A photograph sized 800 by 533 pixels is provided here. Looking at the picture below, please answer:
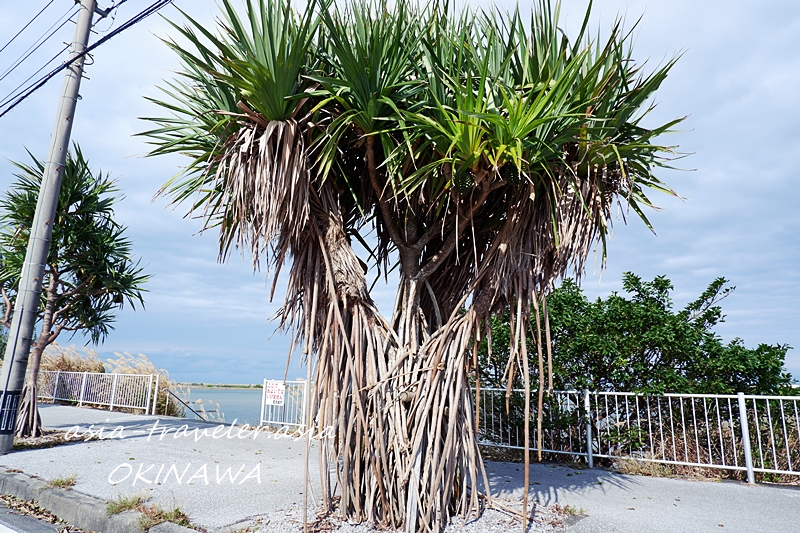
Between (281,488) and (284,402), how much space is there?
502 cm

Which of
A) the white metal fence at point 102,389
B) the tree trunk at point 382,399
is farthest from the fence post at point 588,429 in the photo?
the white metal fence at point 102,389

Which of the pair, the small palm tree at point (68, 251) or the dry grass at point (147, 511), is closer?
the dry grass at point (147, 511)

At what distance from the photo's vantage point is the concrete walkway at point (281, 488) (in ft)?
12.6

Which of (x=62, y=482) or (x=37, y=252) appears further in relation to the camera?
(x=37, y=252)

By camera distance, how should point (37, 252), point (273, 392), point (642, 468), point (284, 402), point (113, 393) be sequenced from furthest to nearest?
point (113, 393) < point (273, 392) < point (284, 402) < point (37, 252) < point (642, 468)

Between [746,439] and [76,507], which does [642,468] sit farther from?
[76,507]

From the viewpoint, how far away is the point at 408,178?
321cm

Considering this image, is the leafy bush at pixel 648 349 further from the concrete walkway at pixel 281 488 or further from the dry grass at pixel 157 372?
the dry grass at pixel 157 372

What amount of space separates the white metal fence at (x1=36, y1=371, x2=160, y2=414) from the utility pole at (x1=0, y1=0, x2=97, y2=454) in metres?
5.79

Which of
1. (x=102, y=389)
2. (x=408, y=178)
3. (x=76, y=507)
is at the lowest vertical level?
(x=76, y=507)

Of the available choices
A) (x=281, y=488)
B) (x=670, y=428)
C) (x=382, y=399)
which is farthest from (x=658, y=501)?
(x=281, y=488)

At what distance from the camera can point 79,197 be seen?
8.23 metres

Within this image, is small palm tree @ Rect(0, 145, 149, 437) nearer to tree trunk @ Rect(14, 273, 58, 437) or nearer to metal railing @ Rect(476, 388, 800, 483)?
tree trunk @ Rect(14, 273, 58, 437)

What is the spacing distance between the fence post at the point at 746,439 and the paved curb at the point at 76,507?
555cm
